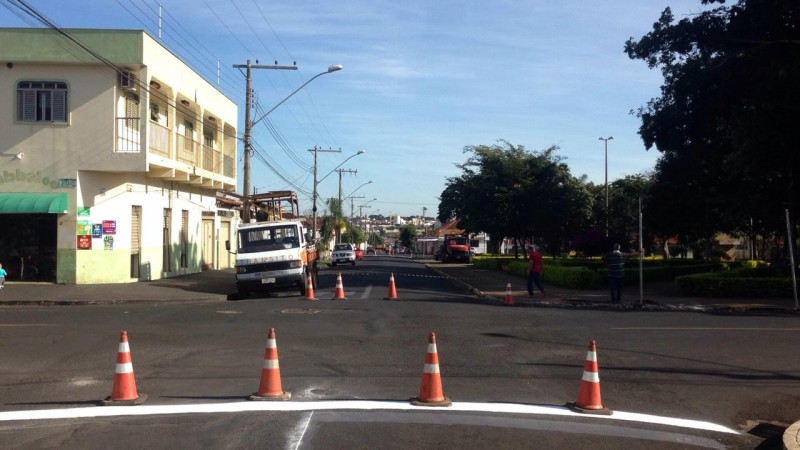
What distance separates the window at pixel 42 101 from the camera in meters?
24.2

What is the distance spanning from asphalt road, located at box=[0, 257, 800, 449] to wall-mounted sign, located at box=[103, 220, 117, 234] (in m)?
8.04

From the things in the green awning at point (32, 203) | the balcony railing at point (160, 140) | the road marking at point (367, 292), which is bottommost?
the road marking at point (367, 292)

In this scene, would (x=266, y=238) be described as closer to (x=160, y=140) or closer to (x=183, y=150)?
(x=160, y=140)

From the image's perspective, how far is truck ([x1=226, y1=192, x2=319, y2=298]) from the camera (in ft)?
74.7

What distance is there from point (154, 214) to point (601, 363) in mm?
20918

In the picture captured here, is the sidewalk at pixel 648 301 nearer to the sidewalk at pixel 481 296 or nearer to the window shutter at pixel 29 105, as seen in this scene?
the sidewalk at pixel 481 296

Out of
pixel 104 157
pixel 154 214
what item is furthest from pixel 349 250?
pixel 104 157

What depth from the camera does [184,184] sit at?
3222 centimetres

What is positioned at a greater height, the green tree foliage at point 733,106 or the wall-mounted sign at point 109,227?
the green tree foliage at point 733,106

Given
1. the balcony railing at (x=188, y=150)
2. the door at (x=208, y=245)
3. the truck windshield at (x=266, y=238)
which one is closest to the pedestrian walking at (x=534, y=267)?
the truck windshield at (x=266, y=238)

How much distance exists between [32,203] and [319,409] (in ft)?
61.9

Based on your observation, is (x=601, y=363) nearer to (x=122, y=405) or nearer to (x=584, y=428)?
(x=584, y=428)

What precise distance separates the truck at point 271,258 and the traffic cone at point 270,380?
13.6m

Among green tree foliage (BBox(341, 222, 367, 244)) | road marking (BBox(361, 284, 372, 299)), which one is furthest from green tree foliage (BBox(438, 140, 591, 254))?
green tree foliage (BBox(341, 222, 367, 244))
